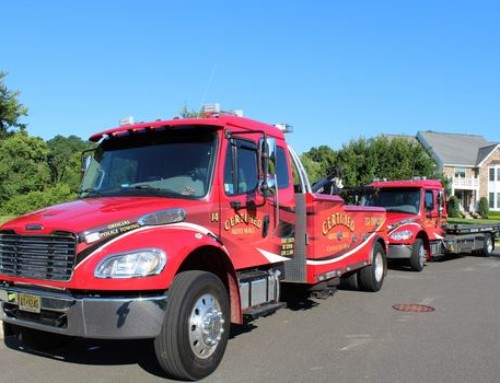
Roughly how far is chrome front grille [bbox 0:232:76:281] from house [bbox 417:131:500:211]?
56.4 m

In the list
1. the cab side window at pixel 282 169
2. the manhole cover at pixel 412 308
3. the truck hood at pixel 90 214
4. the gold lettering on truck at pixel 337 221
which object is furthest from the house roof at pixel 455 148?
the truck hood at pixel 90 214

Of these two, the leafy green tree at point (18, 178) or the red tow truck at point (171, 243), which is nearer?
the red tow truck at point (171, 243)

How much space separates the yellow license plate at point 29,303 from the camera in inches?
189

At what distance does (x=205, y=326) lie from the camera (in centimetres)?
511

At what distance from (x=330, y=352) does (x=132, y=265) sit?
2.81 metres

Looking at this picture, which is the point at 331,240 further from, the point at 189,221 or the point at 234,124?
the point at 189,221

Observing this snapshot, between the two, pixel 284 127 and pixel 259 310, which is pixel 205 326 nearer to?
pixel 259 310

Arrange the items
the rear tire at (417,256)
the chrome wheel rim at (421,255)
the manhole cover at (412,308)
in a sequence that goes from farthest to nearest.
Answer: the chrome wheel rim at (421,255) < the rear tire at (417,256) < the manhole cover at (412,308)

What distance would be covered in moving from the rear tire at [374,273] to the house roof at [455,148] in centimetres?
4832

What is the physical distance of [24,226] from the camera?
199 inches

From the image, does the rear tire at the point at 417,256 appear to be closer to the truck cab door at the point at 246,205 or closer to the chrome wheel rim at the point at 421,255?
the chrome wheel rim at the point at 421,255

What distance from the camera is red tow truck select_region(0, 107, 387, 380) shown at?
456cm

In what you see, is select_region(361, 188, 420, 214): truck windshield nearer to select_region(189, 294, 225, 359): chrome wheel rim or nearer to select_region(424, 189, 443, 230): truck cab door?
select_region(424, 189, 443, 230): truck cab door

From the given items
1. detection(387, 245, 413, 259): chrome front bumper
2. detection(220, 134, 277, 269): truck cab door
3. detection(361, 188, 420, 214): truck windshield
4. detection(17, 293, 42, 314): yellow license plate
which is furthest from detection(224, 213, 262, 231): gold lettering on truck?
detection(361, 188, 420, 214): truck windshield
